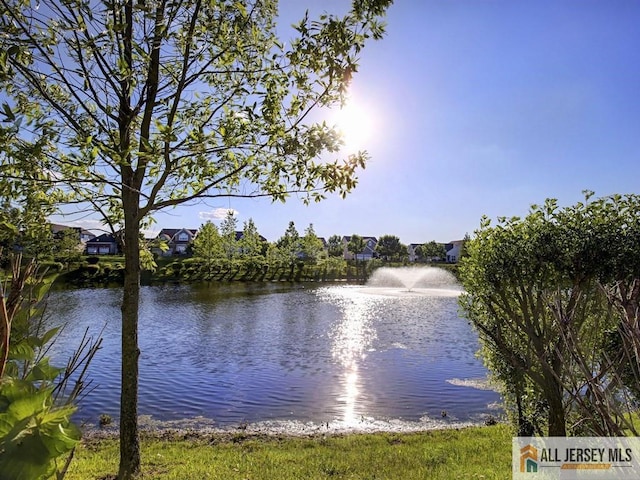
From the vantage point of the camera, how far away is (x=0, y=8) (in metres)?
4.13

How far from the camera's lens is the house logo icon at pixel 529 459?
6.37 meters

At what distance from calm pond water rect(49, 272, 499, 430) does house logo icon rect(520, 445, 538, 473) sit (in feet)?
17.6

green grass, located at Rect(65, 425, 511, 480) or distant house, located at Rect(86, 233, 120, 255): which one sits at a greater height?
distant house, located at Rect(86, 233, 120, 255)

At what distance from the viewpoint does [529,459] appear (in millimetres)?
6660

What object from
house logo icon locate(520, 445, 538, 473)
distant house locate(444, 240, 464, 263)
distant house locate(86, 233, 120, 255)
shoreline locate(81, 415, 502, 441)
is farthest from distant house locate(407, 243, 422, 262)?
house logo icon locate(520, 445, 538, 473)

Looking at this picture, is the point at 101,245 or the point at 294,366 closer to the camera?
the point at 294,366

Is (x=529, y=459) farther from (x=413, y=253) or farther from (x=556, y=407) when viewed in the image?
(x=413, y=253)

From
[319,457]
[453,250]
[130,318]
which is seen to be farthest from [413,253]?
[130,318]

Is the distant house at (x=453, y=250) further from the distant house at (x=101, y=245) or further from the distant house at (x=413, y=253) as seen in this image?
the distant house at (x=101, y=245)

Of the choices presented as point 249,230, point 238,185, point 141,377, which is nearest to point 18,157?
point 238,185

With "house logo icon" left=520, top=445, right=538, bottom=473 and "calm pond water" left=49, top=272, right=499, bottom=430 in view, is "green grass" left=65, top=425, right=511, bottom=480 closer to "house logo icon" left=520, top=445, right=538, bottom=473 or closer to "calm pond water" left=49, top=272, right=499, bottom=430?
"house logo icon" left=520, top=445, right=538, bottom=473

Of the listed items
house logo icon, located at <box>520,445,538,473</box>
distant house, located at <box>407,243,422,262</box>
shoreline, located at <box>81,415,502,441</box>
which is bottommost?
shoreline, located at <box>81,415,502,441</box>

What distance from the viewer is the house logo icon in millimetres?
6371

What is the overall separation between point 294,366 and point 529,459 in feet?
41.1
